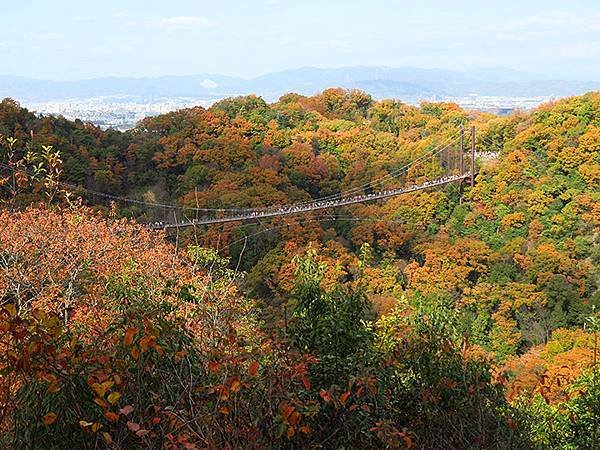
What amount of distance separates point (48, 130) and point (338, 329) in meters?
15.2

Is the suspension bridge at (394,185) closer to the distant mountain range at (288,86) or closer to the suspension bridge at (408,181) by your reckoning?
the suspension bridge at (408,181)

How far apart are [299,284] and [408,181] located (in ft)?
55.3

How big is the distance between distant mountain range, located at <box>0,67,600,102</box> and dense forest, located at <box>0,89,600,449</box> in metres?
64.3

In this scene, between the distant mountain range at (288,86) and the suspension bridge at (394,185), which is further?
the distant mountain range at (288,86)

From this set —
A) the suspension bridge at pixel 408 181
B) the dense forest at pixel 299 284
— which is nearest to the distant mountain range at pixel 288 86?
the suspension bridge at pixel 408 181

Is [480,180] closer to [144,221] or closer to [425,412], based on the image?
[144,221]

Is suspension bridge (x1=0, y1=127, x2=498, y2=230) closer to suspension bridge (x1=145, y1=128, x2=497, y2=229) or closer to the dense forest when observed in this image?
suspension bridge (x1=145, y1=128, x2=497, y2=229)

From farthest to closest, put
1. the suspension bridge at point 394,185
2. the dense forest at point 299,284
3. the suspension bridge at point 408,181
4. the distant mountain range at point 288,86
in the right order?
the distant mountain range at point 288,86 → the suspension bridge at point 408,181 → the suspension bridge at point 394,185 → the dense forest at point 299,284

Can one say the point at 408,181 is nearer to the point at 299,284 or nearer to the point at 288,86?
the point at 299,284

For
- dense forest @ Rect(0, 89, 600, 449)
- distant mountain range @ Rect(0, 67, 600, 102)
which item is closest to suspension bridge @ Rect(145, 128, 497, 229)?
dense forest @ Rect(0, 89, 600, 449)

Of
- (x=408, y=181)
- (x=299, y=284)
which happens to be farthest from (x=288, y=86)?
(x=299, y=284)

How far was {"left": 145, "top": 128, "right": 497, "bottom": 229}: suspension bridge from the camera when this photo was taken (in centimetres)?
1526

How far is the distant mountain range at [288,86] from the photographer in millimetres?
97438

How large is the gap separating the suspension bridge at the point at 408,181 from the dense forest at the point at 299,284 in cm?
33
